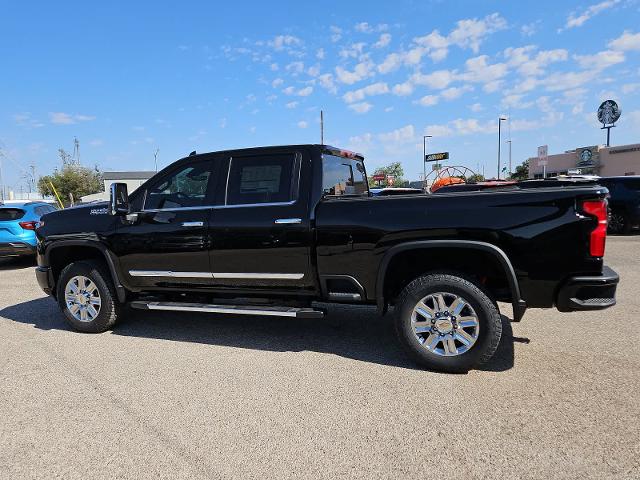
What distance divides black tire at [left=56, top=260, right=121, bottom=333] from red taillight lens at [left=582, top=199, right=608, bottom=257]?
185 inches

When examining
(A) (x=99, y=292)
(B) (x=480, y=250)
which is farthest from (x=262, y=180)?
(A) (x=99, y=292)

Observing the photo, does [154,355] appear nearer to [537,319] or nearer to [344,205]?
[344,205]

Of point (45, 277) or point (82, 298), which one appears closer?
point (82, 298)

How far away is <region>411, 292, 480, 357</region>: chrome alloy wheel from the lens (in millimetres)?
3549

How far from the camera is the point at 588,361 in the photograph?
3.74 meters

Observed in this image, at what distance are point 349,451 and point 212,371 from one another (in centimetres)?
163

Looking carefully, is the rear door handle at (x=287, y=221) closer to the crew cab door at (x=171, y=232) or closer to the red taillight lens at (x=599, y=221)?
the crew cab door at (x=171, y=232)

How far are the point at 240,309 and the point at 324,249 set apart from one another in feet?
3.41

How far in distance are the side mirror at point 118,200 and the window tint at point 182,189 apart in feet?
0.70

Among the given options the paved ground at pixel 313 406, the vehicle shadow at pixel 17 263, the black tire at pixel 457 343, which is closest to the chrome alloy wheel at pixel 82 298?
the paved ground at pixel 313 406

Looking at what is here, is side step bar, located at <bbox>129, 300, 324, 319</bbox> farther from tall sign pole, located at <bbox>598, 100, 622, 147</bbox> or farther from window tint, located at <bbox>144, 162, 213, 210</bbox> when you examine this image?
tall sign pole, located at <bbox>598, 100, 622, 147</bbox>

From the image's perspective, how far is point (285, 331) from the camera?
4.83m

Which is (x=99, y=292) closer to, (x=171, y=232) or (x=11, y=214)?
(x=171, y=232)

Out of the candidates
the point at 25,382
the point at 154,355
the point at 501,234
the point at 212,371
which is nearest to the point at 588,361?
the point at 501,234
